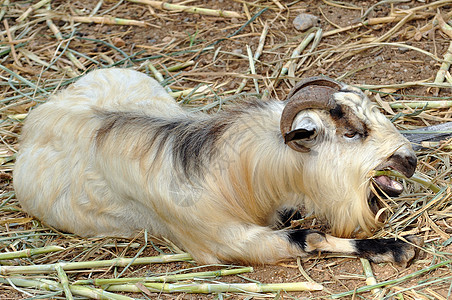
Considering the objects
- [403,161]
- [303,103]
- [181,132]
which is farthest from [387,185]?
[181,132]

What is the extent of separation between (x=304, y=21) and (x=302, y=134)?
3389 mm

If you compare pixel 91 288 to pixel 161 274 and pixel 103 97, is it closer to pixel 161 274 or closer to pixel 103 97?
pixel 161 274

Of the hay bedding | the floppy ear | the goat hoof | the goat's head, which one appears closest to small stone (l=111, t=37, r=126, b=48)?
the hay bedding

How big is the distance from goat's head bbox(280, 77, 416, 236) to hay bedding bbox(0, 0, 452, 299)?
55 cm

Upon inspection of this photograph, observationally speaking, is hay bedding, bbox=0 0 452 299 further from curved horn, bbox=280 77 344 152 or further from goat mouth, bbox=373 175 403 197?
curved horn, bbox=280 77 344 152

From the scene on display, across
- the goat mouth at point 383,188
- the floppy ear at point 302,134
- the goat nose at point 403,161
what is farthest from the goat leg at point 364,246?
the floppy ear at point 302,134

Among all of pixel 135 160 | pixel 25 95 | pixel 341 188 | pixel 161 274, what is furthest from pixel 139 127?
pixel 25 95

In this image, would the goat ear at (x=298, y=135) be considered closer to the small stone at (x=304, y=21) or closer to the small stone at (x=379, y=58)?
the small stone at (x=379, y=58)

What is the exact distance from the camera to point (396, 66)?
684 cm


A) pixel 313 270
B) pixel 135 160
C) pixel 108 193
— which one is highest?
pixel 135 160

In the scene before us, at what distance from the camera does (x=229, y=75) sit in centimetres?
715

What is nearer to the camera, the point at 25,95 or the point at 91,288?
the point at 91,288

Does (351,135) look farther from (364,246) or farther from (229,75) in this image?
(229,75)

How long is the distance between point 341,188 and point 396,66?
256 centimetres
